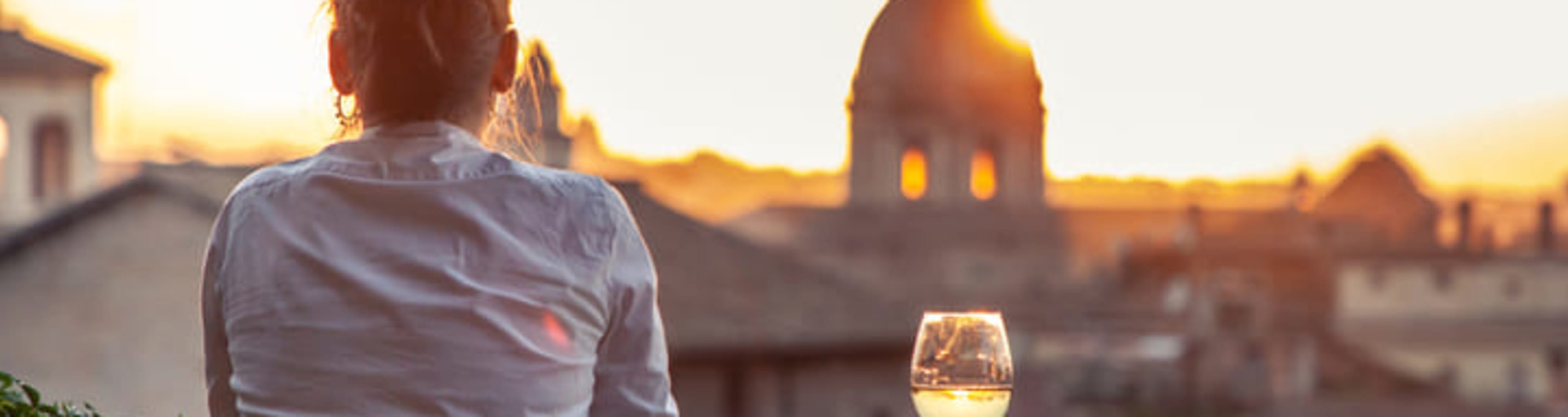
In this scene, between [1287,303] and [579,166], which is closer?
[579,166]

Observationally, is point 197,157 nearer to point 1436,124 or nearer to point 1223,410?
point 1223,410

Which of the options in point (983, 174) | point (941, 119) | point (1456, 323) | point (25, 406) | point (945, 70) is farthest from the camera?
point (1456, 323)

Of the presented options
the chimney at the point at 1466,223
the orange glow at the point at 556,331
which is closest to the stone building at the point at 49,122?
the orange glow at the point at 556,331

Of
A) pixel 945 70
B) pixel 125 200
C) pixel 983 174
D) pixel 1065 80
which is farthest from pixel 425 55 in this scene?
pixel 983 174

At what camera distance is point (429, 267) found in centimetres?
143

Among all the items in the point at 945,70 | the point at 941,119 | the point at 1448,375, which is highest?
the point at 945,70

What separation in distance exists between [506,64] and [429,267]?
0.55 ft

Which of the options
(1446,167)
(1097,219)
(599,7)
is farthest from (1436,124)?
(599,7)

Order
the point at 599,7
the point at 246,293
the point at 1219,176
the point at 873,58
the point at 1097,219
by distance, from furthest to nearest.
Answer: the point at 1097,219
the point at 1219,176
the point at 873,58
the point at 599,7
the point at 246,293

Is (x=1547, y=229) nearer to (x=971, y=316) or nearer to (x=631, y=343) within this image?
(x=971, y=316)

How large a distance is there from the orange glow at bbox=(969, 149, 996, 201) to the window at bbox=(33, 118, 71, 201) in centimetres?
1557

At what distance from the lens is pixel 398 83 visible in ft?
4.93

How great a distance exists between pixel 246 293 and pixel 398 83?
0.54ft

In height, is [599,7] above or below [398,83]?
above
